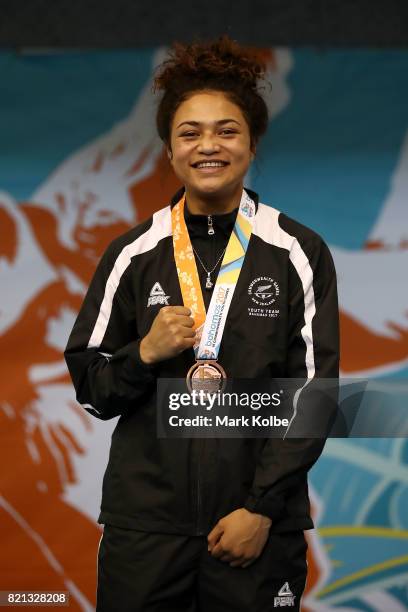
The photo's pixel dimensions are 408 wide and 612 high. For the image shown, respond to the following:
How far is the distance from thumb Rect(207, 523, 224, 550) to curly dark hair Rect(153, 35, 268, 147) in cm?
79

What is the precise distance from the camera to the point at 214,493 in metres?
1.72

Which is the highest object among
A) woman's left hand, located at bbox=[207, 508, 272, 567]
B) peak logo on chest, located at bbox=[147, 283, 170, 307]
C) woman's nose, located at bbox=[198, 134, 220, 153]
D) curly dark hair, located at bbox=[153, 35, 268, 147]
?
curly dark hair, located at bbox=[153, 35, 268, 147]

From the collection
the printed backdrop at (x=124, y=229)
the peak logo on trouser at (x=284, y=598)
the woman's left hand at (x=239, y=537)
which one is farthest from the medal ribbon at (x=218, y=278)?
the printed backdrop at (x=124, y=229)

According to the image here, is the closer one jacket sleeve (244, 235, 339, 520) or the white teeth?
jacket sleeve (244, 235, 339, 520)

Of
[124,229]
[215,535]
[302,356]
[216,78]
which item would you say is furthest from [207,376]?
[124,229]

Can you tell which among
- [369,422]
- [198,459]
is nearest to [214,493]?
[198,459]

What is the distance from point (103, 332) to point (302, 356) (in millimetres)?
415

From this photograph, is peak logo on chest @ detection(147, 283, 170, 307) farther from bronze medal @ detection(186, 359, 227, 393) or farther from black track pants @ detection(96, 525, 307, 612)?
black track pants @ detection(96, 525, 307, 612)

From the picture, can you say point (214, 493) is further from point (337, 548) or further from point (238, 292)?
point (337, 548)

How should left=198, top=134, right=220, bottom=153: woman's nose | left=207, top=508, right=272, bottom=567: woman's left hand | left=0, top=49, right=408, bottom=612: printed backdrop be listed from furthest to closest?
left=0, top=49, right=408, bottom=612: printed backdrop
left=198, top=134, right=220, bottom=153: woman's nose
left=207, top=508, right=272, bottom=567: woman's left hand

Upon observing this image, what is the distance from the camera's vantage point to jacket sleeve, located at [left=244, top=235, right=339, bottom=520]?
1.69 m

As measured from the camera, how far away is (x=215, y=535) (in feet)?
5.55

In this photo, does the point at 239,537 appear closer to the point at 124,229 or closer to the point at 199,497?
the point at 199,497

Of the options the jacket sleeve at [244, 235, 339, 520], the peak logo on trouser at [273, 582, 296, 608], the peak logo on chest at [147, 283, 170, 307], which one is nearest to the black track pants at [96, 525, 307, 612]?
the peak logo on trouser at [273, 582, 296, 608]
